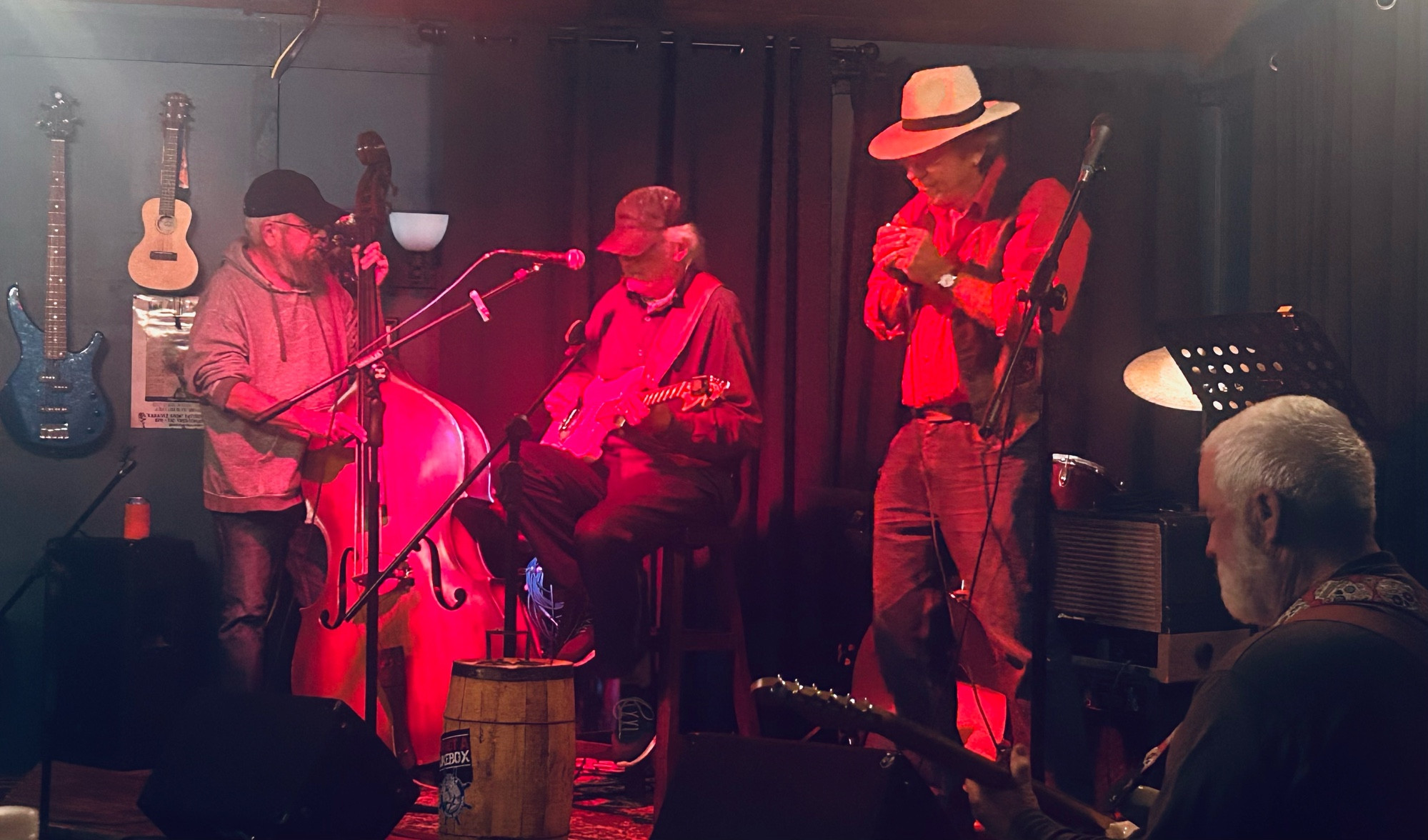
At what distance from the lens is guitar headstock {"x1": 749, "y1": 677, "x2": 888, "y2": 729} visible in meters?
2.00

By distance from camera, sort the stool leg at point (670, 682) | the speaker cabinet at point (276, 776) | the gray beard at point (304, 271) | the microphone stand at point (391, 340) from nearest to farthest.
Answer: the speaker cabinet at point (276, 776), the stool leg at point (670, 682), the microphone stand at point (391, 340), the gray beard at point (304, 271)

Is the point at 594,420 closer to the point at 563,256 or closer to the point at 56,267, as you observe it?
the point at 563,256

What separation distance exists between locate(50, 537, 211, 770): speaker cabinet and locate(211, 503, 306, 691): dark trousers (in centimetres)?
20

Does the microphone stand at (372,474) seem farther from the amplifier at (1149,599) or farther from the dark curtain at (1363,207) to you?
the dark curtain at (1363,207)

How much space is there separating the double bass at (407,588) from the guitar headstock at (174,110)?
1214 mm

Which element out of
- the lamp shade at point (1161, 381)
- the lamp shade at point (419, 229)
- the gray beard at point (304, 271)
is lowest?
the lamp shade at point (1161, 381)

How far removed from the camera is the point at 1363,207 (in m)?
4.08

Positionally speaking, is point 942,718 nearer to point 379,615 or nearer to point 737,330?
point 737,330

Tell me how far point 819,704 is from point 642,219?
2756 millimetres

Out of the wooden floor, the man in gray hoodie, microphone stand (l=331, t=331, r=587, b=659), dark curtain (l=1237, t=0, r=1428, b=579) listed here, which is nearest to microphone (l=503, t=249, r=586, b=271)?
the man in gray hoodie

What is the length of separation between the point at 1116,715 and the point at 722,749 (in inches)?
62.3

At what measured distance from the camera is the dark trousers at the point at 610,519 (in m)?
3.89

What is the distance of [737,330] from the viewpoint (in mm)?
4348

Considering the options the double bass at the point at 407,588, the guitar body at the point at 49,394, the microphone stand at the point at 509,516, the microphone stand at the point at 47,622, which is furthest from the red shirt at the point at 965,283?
the guitar body at the point at 49,394
